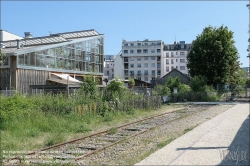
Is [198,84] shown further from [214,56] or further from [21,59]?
Result: [21,59]

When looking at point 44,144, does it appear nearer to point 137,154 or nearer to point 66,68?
point 137,154

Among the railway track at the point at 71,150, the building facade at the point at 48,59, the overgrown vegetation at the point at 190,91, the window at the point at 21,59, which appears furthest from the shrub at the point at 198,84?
the railway track at the point at 71,150

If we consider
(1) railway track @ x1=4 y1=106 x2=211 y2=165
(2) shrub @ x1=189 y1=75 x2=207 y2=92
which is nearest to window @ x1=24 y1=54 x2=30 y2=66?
(1) railway track @ x1=4 y1=106 x2=211 y2=165

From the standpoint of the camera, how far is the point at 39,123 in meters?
12.7

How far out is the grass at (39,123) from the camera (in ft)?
32.7

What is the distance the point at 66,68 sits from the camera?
3350cm

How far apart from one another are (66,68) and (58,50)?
2534 millimetres

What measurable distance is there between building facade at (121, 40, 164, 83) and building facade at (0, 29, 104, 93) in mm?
52145

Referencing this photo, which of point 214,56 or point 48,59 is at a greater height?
point 214,56

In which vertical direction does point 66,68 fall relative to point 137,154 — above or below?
above


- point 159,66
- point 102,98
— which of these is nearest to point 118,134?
point 102,98

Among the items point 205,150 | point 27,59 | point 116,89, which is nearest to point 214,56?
point 116,89

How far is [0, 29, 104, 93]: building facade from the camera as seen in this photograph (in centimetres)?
2639

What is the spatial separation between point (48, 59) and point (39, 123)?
1878 centimetres
